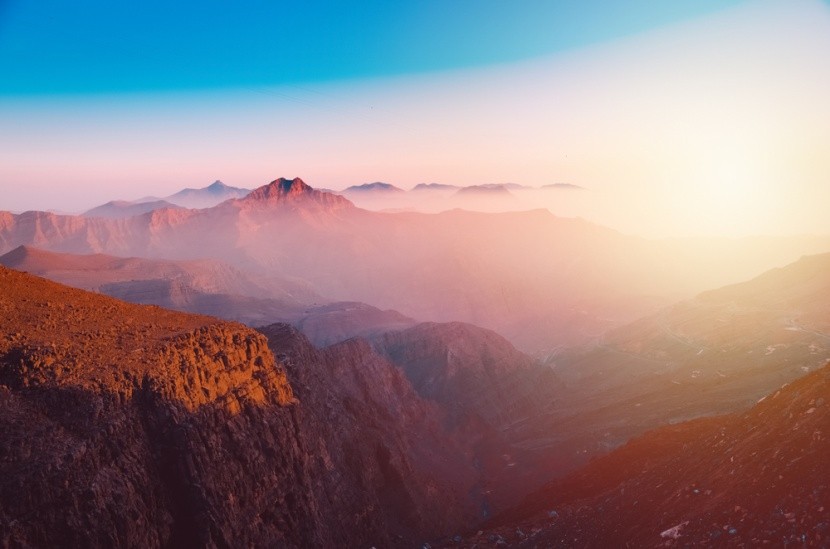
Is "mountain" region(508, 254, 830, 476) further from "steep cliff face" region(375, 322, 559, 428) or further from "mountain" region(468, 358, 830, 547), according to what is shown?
"mountain" region(468, 358, 830, 547)

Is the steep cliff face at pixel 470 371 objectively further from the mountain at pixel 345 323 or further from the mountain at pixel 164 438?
the mountain at pixel 164 438

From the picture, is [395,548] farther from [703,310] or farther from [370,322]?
[703,310]

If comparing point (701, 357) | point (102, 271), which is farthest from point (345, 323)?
point (102, 271)

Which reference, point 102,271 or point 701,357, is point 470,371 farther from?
point 102,271

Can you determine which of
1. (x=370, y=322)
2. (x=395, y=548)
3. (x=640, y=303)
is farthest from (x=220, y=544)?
(x=640, y=303)

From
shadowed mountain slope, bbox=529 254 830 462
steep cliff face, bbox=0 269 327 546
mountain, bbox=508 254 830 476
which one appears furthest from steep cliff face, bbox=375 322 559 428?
steep cliff face, bbox=0 269 327 546

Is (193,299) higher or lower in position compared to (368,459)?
higher

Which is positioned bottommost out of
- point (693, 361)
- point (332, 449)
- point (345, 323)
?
point (693, 361)

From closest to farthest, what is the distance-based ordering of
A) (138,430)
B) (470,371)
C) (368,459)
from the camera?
(138,430)
(368,459)
(470,371)

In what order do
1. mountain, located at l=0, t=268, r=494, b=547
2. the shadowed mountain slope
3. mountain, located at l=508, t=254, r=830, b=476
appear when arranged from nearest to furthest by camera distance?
→ mountain, located at l=0, t=268, r=494, b=547 → mountain, located at l=508, t=254, r=830, b=476 → the shadowed mountain slope
